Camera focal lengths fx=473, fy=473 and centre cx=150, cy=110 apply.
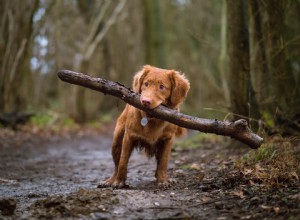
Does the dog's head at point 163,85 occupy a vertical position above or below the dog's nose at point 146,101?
above

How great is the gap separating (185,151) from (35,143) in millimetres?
4124

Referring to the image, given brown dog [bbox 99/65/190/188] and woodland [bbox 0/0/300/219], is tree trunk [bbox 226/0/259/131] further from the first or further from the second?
brown dog [bbox 99/65/190/188]

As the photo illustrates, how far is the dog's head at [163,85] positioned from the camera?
18.7ft

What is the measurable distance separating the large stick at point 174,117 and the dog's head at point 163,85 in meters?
0.21

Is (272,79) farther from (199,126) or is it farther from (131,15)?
(131,15)

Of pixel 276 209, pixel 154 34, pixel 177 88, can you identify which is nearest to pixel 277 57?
pixel 177 88

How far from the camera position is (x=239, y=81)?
8016 mm

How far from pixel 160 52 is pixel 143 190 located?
12016 millimetres

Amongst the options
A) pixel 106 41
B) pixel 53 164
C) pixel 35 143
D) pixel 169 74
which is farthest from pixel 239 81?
pixel 106 41

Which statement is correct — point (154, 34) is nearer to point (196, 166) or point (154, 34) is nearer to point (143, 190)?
point (196, 166)

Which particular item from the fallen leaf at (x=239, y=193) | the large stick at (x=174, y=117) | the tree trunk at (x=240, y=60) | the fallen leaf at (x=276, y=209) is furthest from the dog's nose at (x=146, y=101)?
the tree trunk at (x=240, y=60)

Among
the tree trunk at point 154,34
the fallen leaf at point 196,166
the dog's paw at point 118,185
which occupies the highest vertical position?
the tree trunk at point 154,34

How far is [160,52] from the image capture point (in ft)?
56.5

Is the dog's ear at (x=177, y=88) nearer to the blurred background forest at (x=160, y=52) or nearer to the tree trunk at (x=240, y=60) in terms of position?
the blurred background forest at (x=160, y=52)
